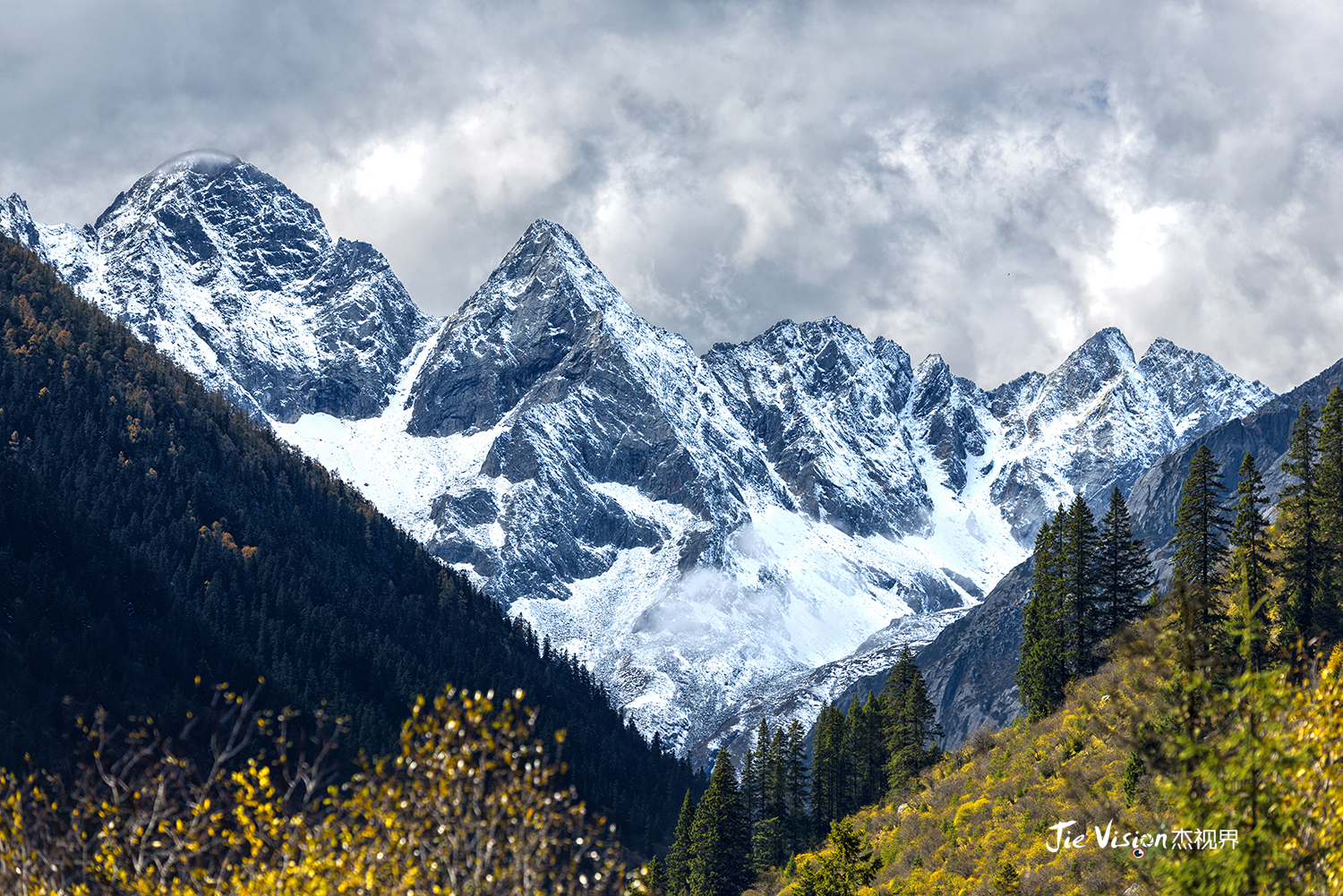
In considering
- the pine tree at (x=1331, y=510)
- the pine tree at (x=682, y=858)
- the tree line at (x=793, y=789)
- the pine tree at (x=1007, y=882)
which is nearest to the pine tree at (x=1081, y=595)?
the pine tree at (x=1331, y=510)

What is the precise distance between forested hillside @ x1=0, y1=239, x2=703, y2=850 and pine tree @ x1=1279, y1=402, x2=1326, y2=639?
85.1 m

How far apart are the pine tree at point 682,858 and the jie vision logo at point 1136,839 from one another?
4570 cm

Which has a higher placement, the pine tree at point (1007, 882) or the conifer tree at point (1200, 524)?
the conifer tree at point (1200, 524)

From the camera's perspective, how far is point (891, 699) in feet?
250

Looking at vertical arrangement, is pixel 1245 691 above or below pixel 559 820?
above

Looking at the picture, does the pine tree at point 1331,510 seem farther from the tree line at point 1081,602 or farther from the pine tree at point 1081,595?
the pine tree at point 1081,595

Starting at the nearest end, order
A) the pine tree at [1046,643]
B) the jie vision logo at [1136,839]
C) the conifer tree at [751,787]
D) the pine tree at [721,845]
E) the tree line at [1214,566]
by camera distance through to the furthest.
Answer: the jie vision logo at [1136,839], the tree line at [1214,566], the pine tree at [1046,643], the pine tree at [721,845], the conifer tree at [751,787]

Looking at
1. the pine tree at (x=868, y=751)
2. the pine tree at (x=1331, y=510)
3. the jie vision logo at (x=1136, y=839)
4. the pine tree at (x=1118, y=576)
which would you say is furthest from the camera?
the pine tree at (x=868, y=751)

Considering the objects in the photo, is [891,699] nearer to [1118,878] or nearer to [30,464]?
[1118,878]

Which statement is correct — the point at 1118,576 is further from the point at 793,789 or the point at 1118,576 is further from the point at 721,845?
the point at 793,789

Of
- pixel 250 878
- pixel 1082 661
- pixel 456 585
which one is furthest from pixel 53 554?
pixel 250 878

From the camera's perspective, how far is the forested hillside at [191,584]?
107812mm

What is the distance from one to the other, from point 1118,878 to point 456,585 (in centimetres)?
17716

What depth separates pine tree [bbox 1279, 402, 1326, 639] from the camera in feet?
149
